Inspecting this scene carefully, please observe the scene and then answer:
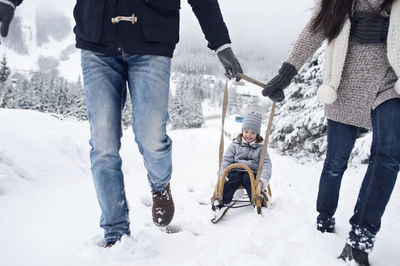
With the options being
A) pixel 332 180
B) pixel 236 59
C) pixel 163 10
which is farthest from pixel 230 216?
pixel 163 10

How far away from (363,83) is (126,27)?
166cm

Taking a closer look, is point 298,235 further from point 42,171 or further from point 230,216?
point 42,171

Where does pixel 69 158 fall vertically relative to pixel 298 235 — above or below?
below

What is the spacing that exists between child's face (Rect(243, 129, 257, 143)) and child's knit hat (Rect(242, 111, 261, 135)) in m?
0.05

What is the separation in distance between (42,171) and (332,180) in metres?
3.23

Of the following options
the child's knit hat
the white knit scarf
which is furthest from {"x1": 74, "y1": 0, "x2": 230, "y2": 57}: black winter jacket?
the child's knit hat

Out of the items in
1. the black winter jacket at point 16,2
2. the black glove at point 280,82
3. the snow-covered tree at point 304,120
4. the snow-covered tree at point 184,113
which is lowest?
the snow-covered tree at point 184,113

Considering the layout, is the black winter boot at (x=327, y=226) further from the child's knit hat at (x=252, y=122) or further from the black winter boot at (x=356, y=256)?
the child's knit hat at (x=252, y=122)

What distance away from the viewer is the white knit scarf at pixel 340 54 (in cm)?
161

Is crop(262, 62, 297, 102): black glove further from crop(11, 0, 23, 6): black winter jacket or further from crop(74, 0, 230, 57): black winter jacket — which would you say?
crop(11, 0, 23, 6): black winter jacket

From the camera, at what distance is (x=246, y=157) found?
3.93 meters

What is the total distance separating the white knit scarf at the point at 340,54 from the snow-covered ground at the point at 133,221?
1.15 metres

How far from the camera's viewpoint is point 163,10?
5.98ft

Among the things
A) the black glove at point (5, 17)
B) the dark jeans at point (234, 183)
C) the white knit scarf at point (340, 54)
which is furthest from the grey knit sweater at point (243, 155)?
the black glove at point (5, 17)
